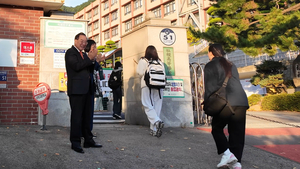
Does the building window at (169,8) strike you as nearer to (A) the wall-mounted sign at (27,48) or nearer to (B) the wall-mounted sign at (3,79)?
(A) the wall-mounted sign at (27,48)

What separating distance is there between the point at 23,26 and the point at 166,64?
343 cm

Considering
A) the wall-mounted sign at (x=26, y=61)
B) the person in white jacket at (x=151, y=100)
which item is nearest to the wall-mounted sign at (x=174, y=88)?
the person in white jacket at (x=151, y=100)

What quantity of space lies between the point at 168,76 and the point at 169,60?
1.35ft

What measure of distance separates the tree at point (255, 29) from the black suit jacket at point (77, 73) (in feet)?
34.9

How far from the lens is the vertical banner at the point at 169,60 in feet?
25.3

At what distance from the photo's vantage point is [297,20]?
12.9m

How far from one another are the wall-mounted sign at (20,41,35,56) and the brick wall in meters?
0.08

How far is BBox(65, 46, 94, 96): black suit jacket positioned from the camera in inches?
174

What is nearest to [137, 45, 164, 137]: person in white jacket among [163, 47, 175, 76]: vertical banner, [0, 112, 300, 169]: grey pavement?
[0, 112, 300, 169]: grey pavement

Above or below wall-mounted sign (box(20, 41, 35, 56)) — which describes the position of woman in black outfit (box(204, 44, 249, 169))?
below

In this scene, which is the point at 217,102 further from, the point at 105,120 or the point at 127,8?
the point at 127,8

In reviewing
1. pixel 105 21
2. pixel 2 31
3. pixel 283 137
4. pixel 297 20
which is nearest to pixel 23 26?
pixel 2 31

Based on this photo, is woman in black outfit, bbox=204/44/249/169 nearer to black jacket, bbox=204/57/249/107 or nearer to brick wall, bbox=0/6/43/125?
black jacket, bbox=204/57/249/107

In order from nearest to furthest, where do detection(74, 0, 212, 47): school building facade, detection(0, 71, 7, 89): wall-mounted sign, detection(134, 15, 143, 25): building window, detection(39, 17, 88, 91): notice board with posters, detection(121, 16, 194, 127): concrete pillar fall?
detection(0, 71, 7, 89): wall-mounted sign
detection(39, 17, 88, 91): notice board with posters
detection(121, 16, 194, 127): concrete pillar
detection(74, 0, 212, 47): school building facade
detection(134, 15, 143, 25): building window
